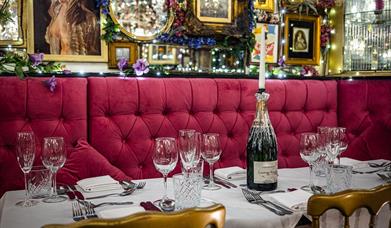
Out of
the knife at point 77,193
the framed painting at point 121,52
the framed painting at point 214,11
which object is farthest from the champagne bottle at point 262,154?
the framed painting at point 214,11

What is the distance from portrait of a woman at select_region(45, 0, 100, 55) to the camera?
2.95 m

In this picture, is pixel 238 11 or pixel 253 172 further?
pixel 238 11

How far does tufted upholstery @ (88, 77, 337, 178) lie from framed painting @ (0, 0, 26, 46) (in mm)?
911

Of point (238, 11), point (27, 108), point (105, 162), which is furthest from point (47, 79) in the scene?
point (238, 11)

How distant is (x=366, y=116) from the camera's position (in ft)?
9.52

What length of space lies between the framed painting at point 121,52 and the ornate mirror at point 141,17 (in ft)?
0.25

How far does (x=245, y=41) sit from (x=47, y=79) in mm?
1909

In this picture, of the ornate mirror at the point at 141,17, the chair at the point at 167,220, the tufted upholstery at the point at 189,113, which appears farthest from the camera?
the ornate mirror at the point at 141,17

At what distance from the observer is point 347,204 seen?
3.12 ft

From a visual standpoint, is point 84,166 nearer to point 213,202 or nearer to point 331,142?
point 213,202

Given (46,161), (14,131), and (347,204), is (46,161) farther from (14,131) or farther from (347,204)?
(347,204)

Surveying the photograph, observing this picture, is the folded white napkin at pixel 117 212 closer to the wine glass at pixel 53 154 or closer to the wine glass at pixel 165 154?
the wine glass at pixel 165 154

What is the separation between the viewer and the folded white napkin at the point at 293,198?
51.1 inches

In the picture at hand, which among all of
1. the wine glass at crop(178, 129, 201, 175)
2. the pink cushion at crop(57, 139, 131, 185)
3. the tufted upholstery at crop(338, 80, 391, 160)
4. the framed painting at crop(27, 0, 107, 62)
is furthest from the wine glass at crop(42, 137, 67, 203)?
the tufted upholstery at crop(338, 80, 391, 160)
